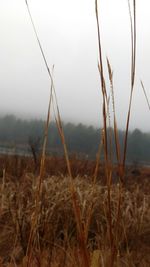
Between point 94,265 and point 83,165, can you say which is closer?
point 94,265

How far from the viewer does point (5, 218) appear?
4625 millimetres

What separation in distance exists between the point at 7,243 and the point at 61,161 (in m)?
5.36

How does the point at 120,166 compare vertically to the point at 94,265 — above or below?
above

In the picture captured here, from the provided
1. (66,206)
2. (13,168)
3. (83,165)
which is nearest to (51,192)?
(66,206)

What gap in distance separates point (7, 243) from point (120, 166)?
3230 mm

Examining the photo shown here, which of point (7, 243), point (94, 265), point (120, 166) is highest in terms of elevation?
point (120, 166)

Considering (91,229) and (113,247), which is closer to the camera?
(113,247)

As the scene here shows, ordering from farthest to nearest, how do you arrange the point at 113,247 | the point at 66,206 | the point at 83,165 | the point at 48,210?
the point at 83,165
the point at 66,206
the point at 48,210
the point at 113,247

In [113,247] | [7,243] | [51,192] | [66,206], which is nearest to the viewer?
[113,247]

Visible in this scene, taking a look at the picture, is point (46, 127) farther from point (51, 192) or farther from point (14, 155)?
point (14, 155)

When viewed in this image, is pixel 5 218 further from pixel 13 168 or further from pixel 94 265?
pixel 94 265

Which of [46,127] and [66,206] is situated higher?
[46,127]

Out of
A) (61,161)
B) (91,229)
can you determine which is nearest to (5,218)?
(91,229)

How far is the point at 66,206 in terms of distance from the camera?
14.9 ft
